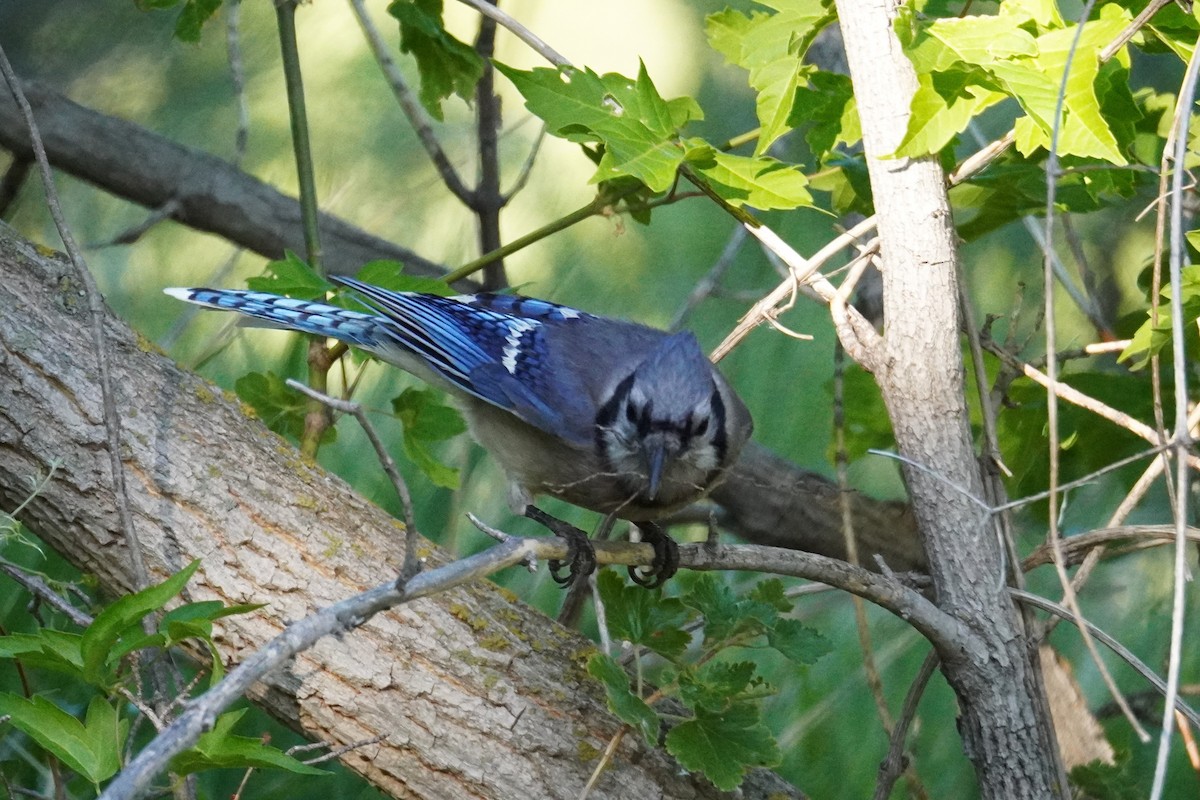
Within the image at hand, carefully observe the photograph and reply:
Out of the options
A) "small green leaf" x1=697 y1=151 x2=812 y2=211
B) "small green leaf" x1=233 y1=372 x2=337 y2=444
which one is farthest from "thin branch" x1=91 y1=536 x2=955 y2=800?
"small green leaf" x1=233 y1=372 x2=337 y2=444

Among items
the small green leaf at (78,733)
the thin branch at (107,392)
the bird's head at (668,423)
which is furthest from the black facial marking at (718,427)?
the small green leaf at (78,733)

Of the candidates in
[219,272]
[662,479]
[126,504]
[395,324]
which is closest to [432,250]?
[219,272]

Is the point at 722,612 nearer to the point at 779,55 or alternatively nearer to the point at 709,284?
the point at 779,55

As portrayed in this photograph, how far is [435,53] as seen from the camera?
7.75 feet

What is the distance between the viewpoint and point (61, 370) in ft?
5.28

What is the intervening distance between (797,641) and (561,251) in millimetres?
1977

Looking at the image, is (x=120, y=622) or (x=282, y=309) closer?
(x=120, y=622)

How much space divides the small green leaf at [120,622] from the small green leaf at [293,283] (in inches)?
30.2

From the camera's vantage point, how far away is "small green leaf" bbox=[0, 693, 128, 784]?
1.23 metres

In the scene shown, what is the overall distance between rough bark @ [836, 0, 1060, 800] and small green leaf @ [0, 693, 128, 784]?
3.17 ft

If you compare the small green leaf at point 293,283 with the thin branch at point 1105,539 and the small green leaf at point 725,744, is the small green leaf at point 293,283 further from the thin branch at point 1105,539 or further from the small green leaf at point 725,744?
the thin branch at point 1105,539

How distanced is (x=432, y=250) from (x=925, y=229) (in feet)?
6.74

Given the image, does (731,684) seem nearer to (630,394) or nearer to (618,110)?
(630,394)

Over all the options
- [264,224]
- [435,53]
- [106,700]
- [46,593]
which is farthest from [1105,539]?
[264,224]
